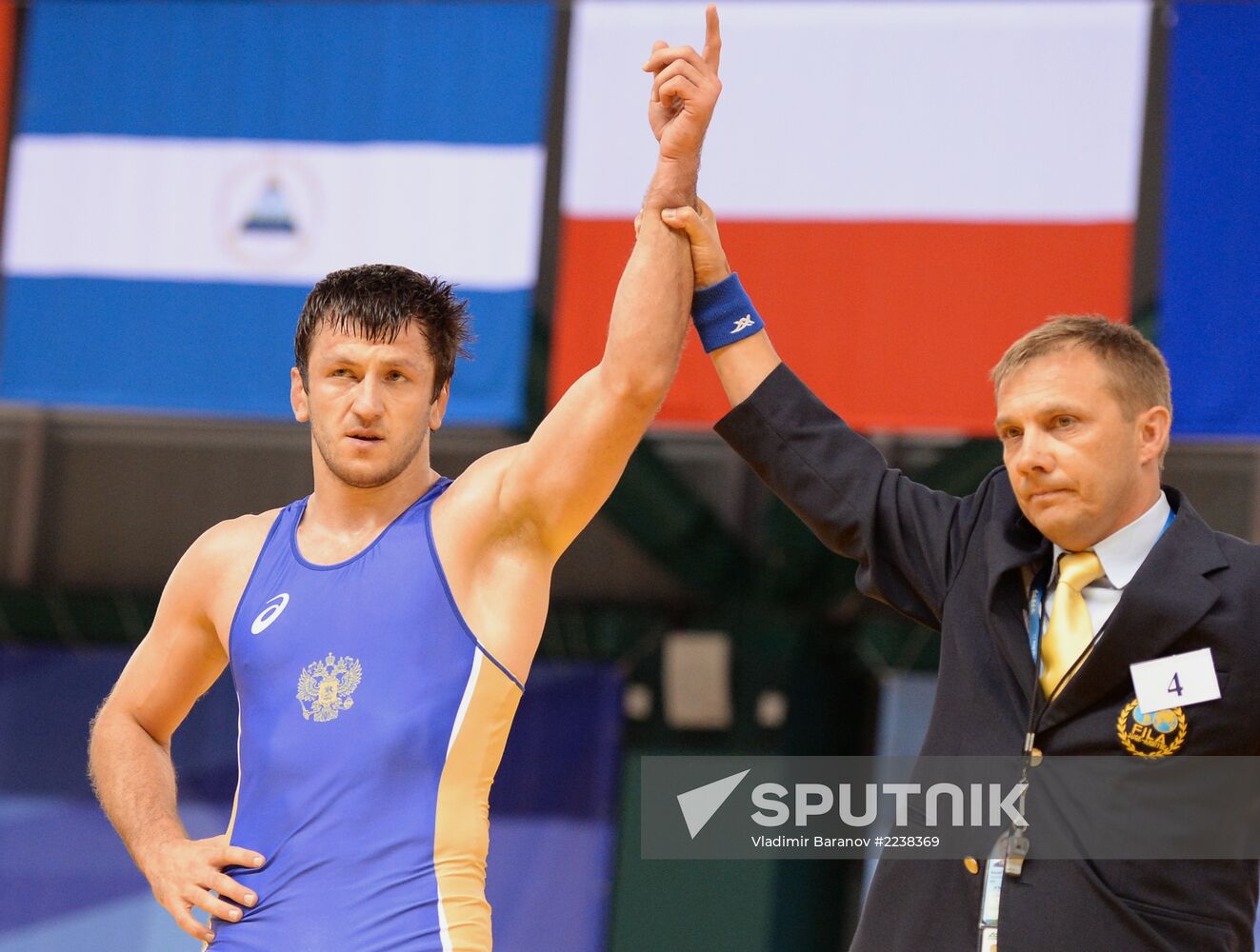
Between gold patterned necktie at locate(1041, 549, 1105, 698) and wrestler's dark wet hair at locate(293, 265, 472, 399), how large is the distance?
3.53ft

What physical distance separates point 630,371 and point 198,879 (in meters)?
1.03

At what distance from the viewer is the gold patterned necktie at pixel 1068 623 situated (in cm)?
234

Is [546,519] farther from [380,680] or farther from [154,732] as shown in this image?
[154,732]

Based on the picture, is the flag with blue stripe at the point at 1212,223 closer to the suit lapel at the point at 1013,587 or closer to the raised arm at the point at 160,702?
the suit lapel at the point at 1013,587

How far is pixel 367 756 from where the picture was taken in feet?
7.48

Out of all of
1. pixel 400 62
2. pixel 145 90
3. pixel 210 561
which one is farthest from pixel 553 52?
pixel 210 561

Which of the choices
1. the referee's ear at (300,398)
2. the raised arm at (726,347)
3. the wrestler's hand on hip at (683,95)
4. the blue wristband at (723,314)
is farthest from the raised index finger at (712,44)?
the referee's ear at (300,398)

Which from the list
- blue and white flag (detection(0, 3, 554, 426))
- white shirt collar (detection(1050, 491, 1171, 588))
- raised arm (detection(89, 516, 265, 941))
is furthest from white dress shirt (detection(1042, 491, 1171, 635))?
blue and white flag (detection(0, 3, 554, 426))

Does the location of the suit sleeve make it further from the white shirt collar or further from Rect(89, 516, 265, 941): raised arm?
Rect(89, 516, 265, 941): raised arm

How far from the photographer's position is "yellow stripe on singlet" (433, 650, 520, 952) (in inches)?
88.1

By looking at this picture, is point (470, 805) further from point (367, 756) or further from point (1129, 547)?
point (1129, 547)

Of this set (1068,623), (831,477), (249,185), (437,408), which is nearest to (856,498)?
(831,477)

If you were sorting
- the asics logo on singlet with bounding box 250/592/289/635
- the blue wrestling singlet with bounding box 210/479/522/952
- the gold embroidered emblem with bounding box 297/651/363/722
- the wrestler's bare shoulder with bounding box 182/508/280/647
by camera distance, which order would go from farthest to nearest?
1. the wrestler's bare shoulder with bounding box 182/508/280/647
2. the asics logo on singlet with bounding box 250/592/289/635
3. the gold embroidered emblem with bounding box 297/651/363/722
4. the blue wrestling singlet with bounding box 210/479/522/952

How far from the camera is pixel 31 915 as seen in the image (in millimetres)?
7086
